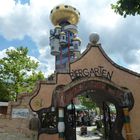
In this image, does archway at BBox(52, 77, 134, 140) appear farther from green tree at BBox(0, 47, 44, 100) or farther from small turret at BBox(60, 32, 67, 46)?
small turret at BBox(60, 32, 67, 46)

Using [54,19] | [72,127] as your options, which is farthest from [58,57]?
[72,127]

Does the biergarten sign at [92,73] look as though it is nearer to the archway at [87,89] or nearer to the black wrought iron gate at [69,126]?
the archway at [87,89]

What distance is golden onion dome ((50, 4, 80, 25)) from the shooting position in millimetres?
Result: 43844

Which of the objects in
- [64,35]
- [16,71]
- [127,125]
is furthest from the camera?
[64,35]

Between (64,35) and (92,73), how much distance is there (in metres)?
31.7

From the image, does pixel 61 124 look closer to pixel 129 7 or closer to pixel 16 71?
pixel 129 7

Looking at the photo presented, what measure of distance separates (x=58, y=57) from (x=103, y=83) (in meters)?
33.8

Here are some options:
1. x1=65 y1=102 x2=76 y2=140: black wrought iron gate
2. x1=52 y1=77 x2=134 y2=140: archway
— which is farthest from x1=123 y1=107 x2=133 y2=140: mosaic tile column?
x1=65 y1=102 x2=76 y2=140: black wrought iron gate

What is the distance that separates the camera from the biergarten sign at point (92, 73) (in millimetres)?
14102

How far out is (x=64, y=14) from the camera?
4406cm

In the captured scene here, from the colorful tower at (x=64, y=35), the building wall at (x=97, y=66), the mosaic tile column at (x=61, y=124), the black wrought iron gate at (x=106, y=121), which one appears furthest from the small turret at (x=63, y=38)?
the mosaic tile column at (x=61, y=124)

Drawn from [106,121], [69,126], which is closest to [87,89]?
[69,126]

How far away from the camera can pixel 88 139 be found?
17.9 m

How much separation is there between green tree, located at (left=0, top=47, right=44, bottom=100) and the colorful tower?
18.8 meters
